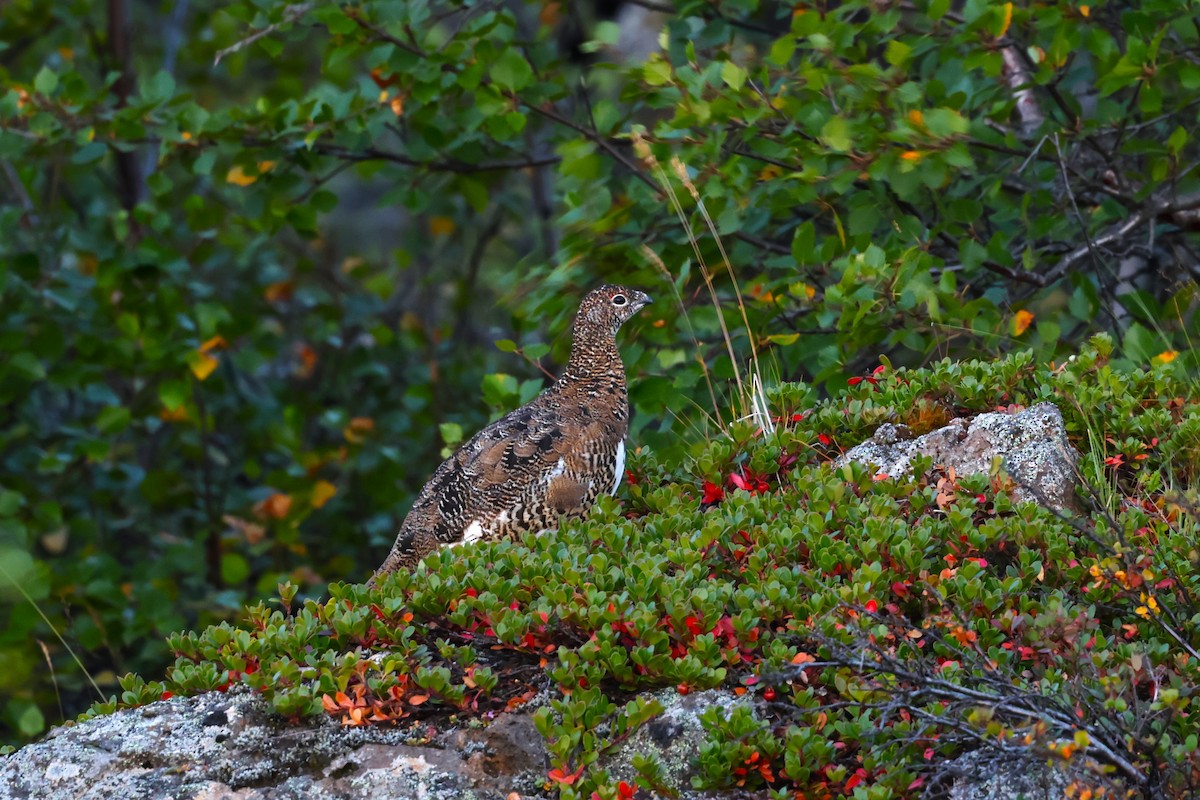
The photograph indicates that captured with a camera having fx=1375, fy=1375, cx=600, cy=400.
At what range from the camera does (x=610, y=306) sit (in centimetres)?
632

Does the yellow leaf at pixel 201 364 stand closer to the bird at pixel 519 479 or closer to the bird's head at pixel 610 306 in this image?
the bird's head at pixel 610 306

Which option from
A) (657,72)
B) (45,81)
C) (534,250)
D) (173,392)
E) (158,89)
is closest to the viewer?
(657,72)

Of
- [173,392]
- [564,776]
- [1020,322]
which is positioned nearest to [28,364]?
[173,392]

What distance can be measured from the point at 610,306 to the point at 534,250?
7.23ft

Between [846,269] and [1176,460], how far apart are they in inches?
62.3

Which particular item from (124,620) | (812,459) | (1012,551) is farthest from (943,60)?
(124,620)

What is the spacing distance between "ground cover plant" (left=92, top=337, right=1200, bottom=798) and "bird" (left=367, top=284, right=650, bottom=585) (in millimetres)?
506

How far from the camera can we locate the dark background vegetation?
604 centimetres

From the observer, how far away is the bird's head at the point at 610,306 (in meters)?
6.27

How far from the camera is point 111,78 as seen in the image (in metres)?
7.02

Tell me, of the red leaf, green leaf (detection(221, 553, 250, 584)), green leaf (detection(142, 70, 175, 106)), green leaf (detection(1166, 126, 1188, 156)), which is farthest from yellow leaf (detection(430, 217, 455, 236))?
the red leaf

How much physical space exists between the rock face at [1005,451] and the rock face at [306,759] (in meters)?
1.38

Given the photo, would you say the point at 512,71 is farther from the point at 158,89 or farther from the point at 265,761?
the point at 265,761

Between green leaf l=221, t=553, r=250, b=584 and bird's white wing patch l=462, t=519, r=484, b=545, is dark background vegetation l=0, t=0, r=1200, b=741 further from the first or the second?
bird's white wing patch l=462, t=519, r=484, b=545
